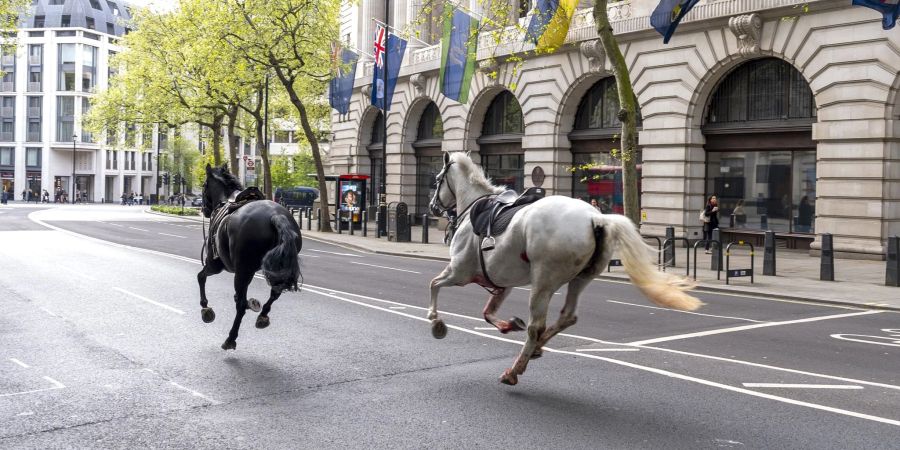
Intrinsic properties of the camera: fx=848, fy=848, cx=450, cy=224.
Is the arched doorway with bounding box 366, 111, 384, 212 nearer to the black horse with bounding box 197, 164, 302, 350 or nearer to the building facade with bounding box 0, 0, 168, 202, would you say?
the black horse with bounding box 197, 164, 302, 350

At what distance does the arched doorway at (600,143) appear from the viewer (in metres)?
33.5

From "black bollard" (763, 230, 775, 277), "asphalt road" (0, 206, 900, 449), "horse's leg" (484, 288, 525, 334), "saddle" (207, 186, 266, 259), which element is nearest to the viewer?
"asphalt road" (0, 206, 900, 449)

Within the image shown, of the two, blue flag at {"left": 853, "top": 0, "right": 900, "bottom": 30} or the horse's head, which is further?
blue flag at {"left": 853, "top": 0, "right": 900, "bottom": 30}

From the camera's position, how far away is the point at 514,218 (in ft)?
27.1

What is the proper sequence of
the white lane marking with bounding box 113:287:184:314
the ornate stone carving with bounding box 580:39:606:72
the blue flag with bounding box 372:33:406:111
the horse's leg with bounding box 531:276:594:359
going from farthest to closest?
the blue flag with bounding box 372:33:406:111, the ornate stone carving with bounding box 580:39:606:72, the white lane marking with bounding box 113:287:184:314, the horse's leg with bounding box 531:276:594:359

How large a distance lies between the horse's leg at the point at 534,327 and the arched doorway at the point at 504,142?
99.5ft

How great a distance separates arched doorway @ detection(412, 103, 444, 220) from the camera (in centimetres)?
4550

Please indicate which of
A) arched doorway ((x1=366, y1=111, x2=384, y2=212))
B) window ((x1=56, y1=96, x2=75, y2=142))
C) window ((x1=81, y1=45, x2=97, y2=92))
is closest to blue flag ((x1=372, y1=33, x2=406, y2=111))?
arched doorway ((x1=366, y1=111, x2=384, y2=212))

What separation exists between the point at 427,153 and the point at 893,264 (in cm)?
2996

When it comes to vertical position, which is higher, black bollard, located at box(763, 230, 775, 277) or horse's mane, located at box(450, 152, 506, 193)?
horse's mane, located at box(450, 152, 506, 193)

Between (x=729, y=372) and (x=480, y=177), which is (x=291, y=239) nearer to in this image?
(x=480, y=177)

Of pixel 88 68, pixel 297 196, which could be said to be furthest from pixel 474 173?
pixel 88 68

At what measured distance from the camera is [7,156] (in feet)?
343

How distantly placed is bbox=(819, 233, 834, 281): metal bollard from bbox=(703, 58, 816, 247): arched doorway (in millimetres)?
7513
